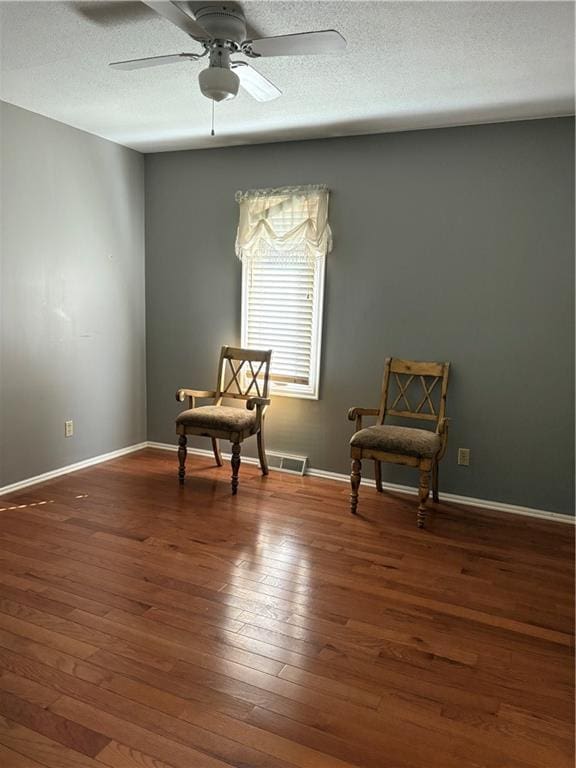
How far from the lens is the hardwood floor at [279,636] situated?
1844 millimetres

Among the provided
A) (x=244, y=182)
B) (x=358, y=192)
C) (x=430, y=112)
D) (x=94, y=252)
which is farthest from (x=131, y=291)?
(x=430, y=112)

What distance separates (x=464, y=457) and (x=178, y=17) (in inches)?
123

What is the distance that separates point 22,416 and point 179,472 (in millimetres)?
1166

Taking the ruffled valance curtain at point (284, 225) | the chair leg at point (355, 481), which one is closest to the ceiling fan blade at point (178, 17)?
the ruffled valance curtain at point (284, 225)

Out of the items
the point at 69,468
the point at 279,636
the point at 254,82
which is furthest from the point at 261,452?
the point at 254,82

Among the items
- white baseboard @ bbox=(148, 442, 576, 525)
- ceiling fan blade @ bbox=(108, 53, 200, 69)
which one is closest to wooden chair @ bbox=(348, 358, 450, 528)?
white baseboard @ bbox=(148, 442, 576, 525)

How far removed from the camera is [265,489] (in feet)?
13.8

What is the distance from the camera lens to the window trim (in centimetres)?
439

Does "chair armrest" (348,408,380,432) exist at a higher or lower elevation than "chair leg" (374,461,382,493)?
higher

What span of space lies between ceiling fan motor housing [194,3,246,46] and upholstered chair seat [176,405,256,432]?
2362 mm

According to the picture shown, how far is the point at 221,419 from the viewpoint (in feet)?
13.4

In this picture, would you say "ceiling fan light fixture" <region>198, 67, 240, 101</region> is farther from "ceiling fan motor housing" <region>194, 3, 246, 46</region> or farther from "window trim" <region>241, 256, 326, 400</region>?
"window trim" <region>241, 256, 326, 400</region>

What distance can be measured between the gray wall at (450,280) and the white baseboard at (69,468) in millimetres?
1293

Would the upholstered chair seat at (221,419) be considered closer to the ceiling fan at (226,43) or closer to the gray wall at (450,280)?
the gray wall at (450,280)
